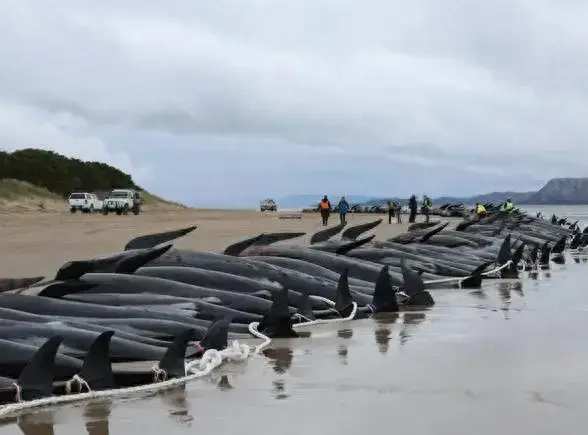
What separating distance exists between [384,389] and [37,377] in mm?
2432

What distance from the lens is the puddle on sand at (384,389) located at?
18.3 feet

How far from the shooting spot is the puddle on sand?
5.57m

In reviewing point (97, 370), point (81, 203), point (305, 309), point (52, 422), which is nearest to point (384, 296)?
point (305, 309)

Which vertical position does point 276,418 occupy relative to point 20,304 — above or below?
below

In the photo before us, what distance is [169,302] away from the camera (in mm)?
9109

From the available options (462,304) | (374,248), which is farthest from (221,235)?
(462,304)

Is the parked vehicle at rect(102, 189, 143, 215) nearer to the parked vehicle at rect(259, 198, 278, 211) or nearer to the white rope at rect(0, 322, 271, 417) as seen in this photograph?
the parked vehicle at rect(259, 198, 278, 211)

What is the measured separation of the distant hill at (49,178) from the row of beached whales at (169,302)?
45.0m

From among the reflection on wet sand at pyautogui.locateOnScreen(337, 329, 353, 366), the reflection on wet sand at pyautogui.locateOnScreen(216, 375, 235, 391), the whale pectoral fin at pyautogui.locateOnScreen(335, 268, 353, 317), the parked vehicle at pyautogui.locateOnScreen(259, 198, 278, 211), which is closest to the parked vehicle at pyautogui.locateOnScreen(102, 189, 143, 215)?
the parked vehicle at pyautogui.locateOnScreen(259, 198, 278, 211)

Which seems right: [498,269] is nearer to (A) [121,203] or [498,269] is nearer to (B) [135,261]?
(B) [135,261]

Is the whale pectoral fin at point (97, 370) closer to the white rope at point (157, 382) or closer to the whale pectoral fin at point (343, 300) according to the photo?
the white rope at point (157, 382)

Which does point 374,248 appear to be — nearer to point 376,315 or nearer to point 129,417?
point 376,315

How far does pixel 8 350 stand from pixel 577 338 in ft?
18.1

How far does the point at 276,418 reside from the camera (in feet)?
18.8
